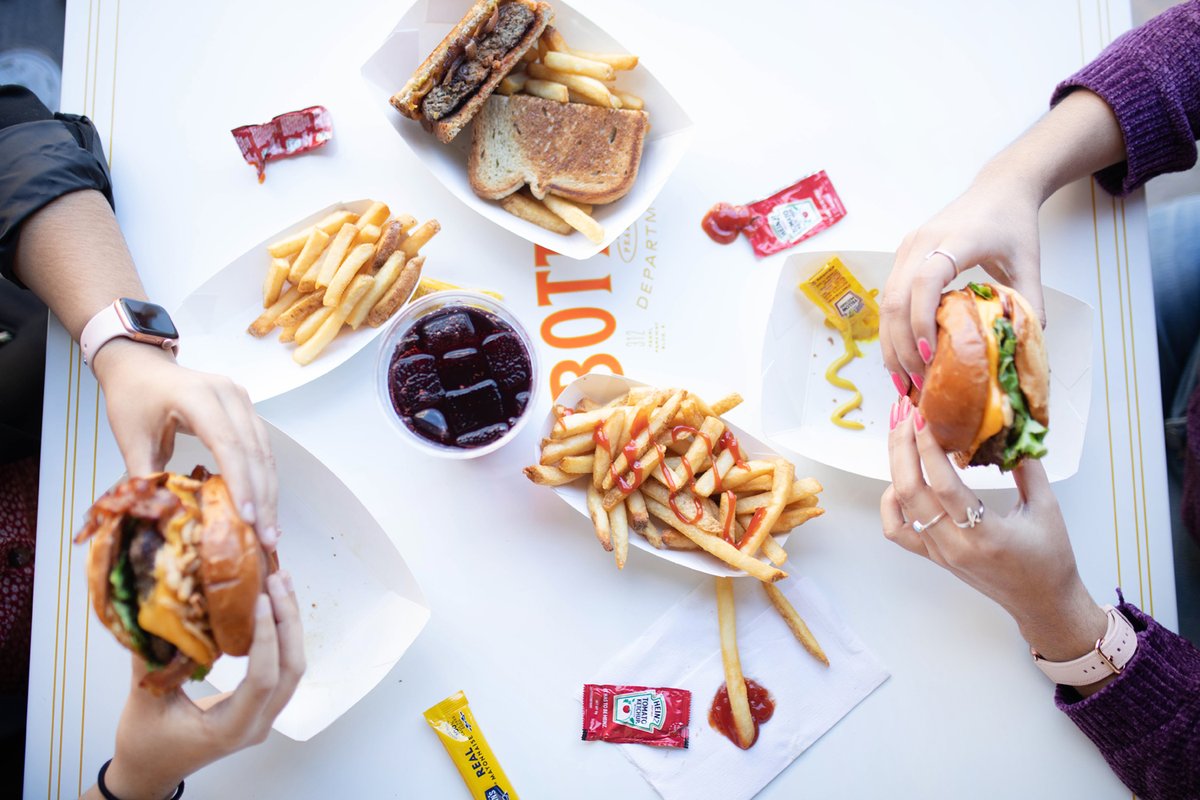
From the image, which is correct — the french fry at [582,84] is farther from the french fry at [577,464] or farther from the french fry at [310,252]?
the french fry at [577,464]

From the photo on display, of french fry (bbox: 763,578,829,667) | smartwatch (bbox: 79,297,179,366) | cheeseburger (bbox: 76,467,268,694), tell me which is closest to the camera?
cheeseburger (bbox: 76,467,268,694)

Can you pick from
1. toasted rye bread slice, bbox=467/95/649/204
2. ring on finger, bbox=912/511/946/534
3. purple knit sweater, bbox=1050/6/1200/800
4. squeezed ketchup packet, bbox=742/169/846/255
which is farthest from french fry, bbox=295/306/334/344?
purple knit sweater, bbox=1050/6/1200/800

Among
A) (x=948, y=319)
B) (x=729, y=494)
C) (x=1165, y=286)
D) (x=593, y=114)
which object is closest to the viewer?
(x=948, y=319)

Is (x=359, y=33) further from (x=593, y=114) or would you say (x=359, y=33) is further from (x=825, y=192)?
(x=825, y=192)

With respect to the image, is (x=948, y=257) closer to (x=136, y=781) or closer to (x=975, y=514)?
(x=975, y=514)

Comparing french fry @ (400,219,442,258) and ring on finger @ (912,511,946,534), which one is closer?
ring on finger @ (912,511,946,534)

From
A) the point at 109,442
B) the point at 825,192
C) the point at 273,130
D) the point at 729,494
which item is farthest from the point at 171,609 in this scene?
the point at 825,192

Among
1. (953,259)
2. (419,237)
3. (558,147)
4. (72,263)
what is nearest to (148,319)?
(72,263)

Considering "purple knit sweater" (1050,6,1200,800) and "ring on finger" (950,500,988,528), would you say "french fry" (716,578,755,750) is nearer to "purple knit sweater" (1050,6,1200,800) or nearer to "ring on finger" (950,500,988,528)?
"ring on finger" (950,500,988,528)
